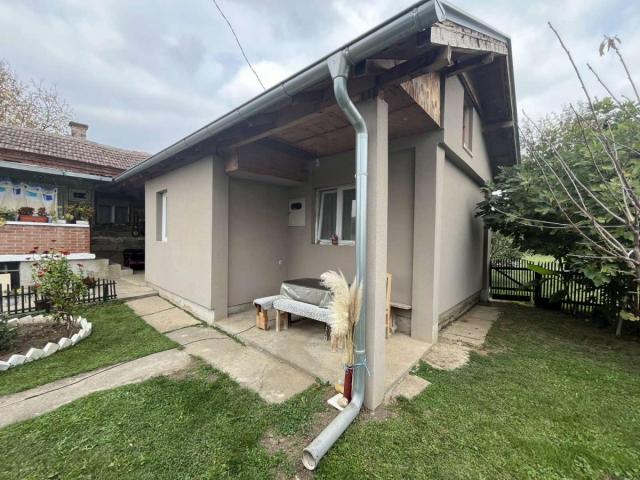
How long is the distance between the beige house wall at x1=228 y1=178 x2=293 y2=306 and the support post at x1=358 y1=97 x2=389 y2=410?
347 cm

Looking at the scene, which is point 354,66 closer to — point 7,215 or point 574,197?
Result: point 574,197

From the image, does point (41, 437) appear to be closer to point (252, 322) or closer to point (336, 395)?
point (336, 395)

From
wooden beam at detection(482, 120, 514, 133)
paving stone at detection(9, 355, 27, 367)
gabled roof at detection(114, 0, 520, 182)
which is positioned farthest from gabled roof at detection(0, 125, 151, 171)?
wooden beam at detection(482, 120, 514, 133)

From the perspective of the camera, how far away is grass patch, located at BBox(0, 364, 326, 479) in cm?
202

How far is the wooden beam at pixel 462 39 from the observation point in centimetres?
228

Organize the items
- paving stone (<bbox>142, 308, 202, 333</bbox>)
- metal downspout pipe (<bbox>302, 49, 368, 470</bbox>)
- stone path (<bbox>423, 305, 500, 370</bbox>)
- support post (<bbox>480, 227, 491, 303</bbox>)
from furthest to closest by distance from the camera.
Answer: support post (<bbox>480, 227, 491, 303</bbox>), paving stone (<bbox>142, 308, 202, 333</bbox>), stone path (<bbox>423, 305, 500, 370</bbox>), metal downspout pipe (<bbox>302, 49, 368, 470</bbox>)

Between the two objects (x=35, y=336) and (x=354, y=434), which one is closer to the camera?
(x=354, y=434)

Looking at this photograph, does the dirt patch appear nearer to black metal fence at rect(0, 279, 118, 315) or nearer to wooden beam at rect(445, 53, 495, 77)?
black metal fence at rect(0, 279, 118, 315)

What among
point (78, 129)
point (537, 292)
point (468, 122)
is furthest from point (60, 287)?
point (78, 129)

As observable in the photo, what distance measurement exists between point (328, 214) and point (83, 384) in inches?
181

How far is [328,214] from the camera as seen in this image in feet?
18.9

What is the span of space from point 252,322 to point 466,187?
6038 mm

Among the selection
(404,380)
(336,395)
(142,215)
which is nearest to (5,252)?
(142,215)

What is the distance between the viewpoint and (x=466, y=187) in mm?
6684
